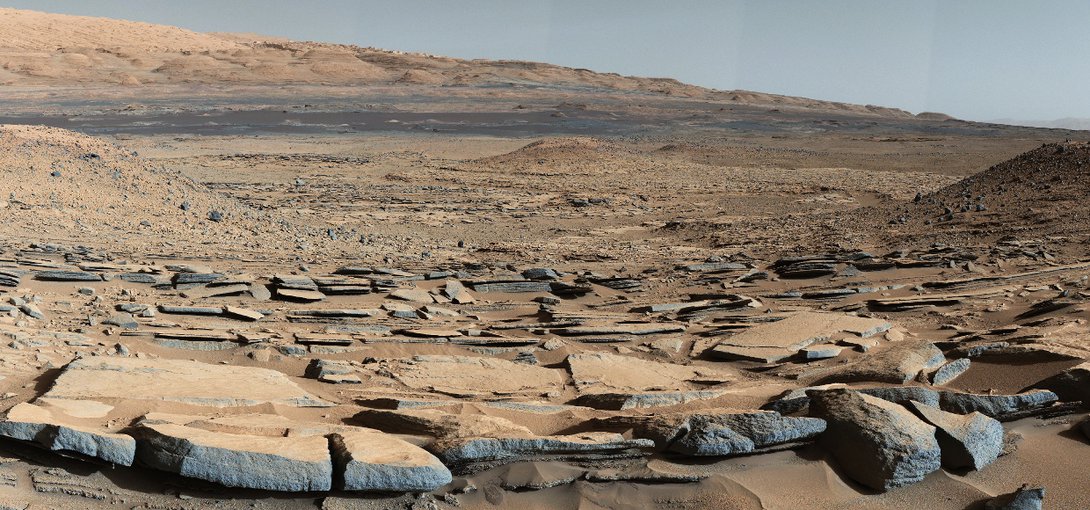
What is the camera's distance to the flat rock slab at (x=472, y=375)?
545 cm

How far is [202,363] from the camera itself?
17.8 feet

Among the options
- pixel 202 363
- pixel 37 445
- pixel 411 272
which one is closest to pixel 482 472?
pixel 37 445

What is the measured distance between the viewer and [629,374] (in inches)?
229

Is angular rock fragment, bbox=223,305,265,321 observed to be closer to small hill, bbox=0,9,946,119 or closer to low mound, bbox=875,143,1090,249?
low mound, bbox=875,143,1090,249

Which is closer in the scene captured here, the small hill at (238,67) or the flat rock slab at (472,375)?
the flat rock slab at (472,375)

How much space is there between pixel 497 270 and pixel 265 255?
2611 mm

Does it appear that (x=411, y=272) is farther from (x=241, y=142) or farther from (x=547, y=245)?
(x=241, y=142)

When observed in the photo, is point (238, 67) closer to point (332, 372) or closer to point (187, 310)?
point (187, 310)

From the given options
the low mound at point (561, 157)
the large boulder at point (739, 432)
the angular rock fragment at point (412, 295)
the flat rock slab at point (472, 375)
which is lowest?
the flat rock slab at point (472, 375)

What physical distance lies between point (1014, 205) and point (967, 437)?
32.4ft

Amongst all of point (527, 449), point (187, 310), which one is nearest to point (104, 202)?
point (187, 310)

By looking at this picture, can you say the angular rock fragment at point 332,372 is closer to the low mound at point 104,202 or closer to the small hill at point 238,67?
the low mound at point 104,202

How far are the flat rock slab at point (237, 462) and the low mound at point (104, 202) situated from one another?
6.76m

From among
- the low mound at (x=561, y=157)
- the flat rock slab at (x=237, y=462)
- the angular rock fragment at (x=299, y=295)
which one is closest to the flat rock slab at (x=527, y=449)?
the flat rock slab at (x=237, y=462)
